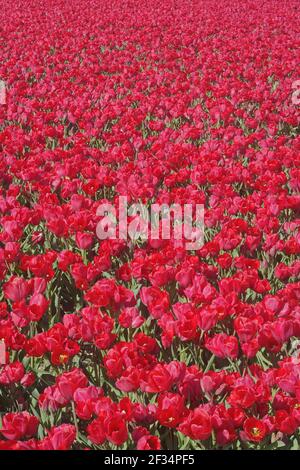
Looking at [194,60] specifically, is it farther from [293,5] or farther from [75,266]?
[293,5]

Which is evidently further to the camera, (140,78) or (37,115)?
(140,78)

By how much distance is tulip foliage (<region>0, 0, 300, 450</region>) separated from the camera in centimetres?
231

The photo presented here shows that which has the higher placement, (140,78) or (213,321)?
(140,78)

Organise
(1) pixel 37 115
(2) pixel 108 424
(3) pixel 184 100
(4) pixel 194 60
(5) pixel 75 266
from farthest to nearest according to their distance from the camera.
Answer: (4) pixel 194 60 → (3) pixel 184 100 → (1) pixel 37 115 → (5) pixel 75 266 → (2) pixel 108 424

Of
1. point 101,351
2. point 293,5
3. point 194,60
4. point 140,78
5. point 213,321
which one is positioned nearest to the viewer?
point 213,321

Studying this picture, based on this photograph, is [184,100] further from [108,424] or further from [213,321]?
[108,424]

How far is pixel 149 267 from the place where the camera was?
11.1 feet

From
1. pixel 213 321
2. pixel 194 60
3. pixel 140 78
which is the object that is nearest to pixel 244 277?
pixel 213 321

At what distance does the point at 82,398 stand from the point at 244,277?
1.24 m

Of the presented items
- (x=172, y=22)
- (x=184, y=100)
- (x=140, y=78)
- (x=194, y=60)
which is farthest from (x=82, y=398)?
(x=172, y=22)

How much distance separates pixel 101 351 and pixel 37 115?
4.80 m

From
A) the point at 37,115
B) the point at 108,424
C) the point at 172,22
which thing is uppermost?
the point at 172,22

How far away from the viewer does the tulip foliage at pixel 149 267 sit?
2311 mm

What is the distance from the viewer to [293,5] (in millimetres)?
18516
